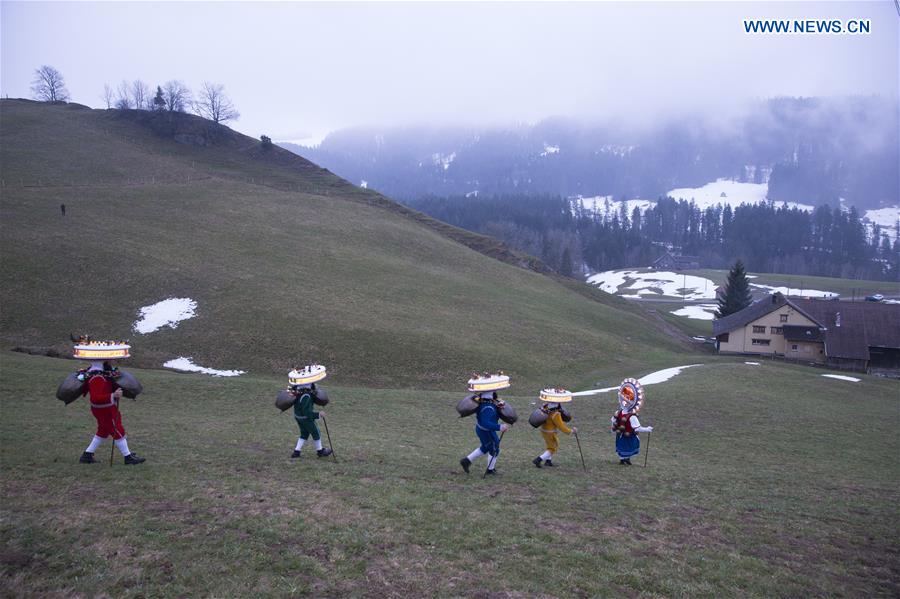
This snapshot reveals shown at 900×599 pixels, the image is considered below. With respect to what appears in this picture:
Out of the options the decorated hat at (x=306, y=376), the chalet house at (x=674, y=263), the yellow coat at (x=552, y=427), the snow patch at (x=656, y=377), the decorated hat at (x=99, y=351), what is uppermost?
the chalet house at (x=674, y=263)

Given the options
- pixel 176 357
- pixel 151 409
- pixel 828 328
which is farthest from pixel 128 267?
pixel 828 328

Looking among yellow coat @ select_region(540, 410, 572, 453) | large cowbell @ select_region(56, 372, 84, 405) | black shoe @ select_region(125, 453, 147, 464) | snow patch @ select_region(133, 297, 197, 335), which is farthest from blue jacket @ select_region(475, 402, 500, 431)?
snow patch @ select_region(133, 297, 197, 335)

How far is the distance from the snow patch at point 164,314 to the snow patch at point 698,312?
8807 cm

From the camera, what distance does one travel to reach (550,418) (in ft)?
48.1

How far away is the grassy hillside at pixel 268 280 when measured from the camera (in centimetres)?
3588

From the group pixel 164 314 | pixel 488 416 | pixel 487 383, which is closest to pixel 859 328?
pixel 488 416

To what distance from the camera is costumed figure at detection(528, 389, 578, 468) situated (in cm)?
1440

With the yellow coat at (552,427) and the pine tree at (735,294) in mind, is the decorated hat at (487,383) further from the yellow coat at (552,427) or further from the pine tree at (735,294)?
the pine tree at (735,294)

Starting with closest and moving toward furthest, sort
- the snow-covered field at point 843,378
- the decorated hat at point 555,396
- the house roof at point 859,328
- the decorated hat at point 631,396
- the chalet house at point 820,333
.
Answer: the decorated hat at point 555,396, the decorated hat at point 631,396, the snow-covered field at point 843,378, the house roof at point 859,328, the chalet house at point 820,333

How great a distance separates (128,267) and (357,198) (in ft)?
163

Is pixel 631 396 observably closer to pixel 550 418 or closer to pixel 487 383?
pixel 550 418

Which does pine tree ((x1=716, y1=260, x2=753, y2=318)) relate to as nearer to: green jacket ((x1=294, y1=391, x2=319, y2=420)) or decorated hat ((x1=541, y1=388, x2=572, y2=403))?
decorated hat ((x1=541, y1=388, x2=572, y2=403))

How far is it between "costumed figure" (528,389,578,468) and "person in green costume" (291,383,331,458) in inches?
229

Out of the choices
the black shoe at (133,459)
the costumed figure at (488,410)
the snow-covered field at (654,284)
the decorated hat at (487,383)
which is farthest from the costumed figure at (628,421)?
the snow-covered field at (654,284)
